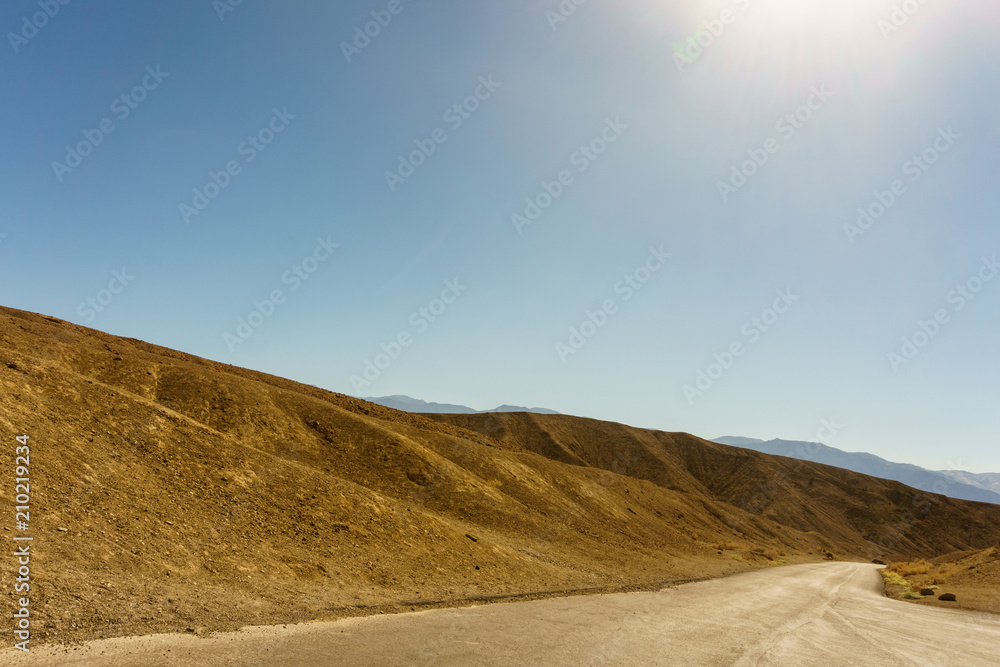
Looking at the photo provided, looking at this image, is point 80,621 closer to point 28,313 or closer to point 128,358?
point 128,358

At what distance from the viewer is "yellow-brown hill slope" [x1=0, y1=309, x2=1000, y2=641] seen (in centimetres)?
1158

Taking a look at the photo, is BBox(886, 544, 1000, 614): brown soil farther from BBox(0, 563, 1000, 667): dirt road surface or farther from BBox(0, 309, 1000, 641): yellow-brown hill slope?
BBox(0, 309, 1000, 641): yellow-brown hill slope

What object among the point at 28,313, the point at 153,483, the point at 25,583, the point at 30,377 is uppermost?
the point at 28,313

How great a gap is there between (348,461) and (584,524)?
16.6 m

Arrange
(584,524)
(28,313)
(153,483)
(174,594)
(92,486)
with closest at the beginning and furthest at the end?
(174,594) < (92,486) < (153,483) < (584,524) < (28,313)

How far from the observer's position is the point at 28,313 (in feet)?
125

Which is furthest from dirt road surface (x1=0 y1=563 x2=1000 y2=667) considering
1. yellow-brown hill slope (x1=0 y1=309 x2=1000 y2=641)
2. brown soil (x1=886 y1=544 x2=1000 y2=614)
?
brown soil (x1=886 y1=544 x2=1000 y2=614)

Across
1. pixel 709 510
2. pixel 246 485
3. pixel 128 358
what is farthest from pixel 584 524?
pixel 709 510

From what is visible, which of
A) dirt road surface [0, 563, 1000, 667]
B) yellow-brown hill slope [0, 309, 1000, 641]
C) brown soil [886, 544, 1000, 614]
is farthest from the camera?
brown soil [886, 544, 1000, 614]

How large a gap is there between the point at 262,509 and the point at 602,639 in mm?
11765

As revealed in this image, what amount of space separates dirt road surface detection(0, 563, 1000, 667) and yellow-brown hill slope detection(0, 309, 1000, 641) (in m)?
1.05

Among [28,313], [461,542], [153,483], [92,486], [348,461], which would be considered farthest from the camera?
[28,313]

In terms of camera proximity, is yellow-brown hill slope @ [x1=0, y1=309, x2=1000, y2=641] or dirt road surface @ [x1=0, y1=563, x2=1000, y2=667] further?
yellow-brown hill slope @ [x1=0, y1=309, x2=1000, y2=641]

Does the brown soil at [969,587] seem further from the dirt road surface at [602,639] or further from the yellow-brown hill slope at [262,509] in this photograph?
the yellow-brown hill slope at [262,509]
